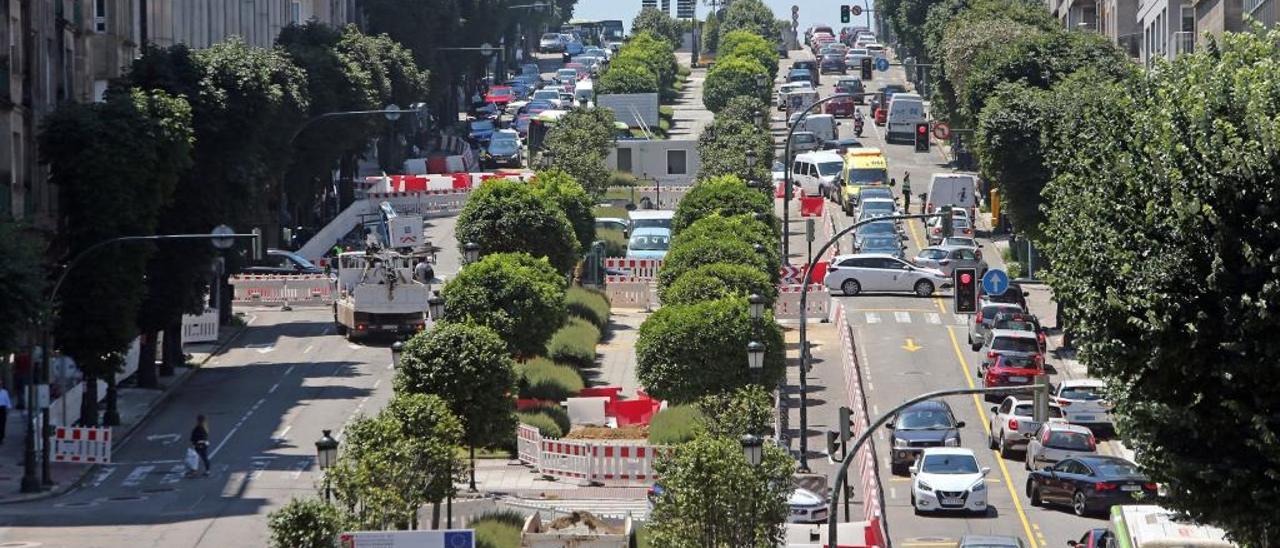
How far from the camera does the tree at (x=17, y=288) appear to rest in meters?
58.1

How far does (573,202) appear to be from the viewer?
8931cm

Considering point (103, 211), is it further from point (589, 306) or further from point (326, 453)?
point (326, 453)

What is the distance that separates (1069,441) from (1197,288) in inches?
888

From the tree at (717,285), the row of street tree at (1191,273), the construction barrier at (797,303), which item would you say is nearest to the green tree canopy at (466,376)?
the tree at (717,285)

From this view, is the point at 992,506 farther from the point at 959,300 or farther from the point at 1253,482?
the point at 1253,482

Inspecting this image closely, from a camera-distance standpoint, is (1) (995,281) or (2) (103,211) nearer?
(2) (103,211)

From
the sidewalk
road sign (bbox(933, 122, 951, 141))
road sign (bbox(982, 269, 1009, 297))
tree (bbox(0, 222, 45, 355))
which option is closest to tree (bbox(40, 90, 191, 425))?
the sidewalk

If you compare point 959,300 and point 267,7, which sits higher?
point 267,7

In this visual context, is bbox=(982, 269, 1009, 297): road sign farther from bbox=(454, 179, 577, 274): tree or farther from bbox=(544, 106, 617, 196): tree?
bbox=(544, 106, 617, 196): tree

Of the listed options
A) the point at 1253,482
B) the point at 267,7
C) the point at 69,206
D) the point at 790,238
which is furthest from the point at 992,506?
the point at 267,7

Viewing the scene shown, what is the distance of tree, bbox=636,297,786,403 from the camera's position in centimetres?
6412

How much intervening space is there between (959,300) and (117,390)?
78.2 ft

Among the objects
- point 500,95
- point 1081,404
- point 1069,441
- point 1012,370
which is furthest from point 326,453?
point 500,95

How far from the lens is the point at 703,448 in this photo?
155 feet
